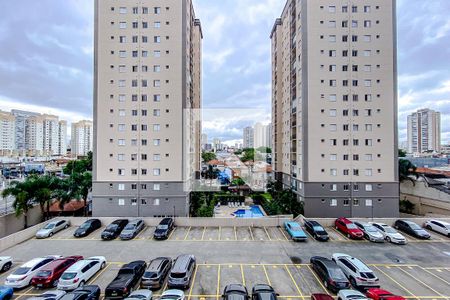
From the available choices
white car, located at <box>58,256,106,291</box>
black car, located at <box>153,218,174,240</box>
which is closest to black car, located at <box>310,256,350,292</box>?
black car, located at <box>153,218,174,240</box>

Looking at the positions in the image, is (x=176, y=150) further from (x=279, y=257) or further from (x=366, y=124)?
(x=366, y=124)

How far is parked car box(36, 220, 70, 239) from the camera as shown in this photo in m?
21.2

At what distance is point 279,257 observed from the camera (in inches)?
682

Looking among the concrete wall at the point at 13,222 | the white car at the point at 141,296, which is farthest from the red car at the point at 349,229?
the concrete wall at the point at 13,222

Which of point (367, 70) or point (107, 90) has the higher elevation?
point (367, 70)

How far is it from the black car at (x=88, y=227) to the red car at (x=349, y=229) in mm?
24723

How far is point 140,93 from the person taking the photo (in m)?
28.9

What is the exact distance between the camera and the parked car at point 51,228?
69.6ft

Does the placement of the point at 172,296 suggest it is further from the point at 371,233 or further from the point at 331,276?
the point at 371,233

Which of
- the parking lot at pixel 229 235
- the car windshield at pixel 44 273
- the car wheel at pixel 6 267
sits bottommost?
the parking lot at pixel 229 235

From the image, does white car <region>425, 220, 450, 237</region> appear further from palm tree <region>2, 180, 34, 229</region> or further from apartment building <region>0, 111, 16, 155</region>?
apartment building <region>0, 111, 16, 155</region>

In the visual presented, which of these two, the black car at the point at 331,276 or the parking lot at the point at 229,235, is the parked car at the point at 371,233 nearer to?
the parking lot at the point at 229,235

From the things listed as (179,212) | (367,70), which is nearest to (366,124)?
(367,70)

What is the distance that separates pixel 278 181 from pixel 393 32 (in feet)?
88.9
